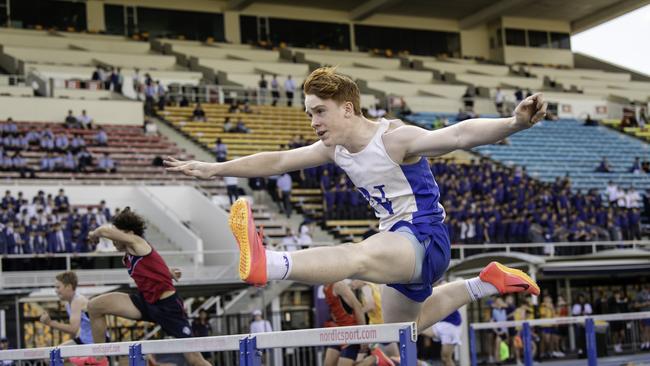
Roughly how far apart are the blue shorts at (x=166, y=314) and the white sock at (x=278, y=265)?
418 centimetres

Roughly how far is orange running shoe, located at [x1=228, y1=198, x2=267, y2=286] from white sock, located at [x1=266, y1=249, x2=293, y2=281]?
0.04 metres

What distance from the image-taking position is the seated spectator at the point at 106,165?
2911cm

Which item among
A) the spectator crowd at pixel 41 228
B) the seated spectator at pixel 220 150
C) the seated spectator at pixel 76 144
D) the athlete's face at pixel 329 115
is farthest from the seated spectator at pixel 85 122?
the athlete's face at pixel 329 115

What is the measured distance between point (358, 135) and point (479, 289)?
5.37 feet

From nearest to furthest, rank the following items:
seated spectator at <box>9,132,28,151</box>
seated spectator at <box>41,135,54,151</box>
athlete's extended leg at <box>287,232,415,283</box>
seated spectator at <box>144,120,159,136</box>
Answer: athlete's extended leg at <box>287,232,415,283</box>
seated spectator at <box>9,132,28,151</box>
seated spectator at <box>41,135,54,151</box>
seated spectator at <box>144,120,159,136</box>

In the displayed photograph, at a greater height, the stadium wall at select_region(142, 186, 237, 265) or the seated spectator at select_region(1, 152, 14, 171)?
the seated spectator at select_region(1, 152, 14, 171)

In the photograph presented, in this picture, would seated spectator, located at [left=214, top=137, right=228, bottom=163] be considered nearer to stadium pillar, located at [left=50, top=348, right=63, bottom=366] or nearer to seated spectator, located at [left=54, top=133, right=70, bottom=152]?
seated spectator, located at [left=54, top=133, right=70, bottom=152]

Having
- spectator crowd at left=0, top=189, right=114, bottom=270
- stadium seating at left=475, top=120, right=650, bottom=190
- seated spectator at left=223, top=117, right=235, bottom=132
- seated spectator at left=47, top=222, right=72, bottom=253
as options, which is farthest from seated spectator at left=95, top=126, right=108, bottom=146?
stadium seating at left=475, top=120, right=650, bottom=190

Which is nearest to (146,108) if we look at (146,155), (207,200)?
(146,155)

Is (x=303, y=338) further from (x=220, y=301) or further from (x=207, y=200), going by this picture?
(x=207, y=200)

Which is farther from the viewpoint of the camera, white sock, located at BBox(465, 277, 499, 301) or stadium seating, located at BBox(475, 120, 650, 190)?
stadium seating, located at BBox(475, 120, 650, 190)

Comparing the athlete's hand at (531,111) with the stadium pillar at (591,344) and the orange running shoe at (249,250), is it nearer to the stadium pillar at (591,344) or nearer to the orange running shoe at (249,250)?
the orange running shoe at (249,250)

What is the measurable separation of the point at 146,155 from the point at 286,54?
61.3ft

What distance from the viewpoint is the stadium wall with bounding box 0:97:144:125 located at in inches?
1273
